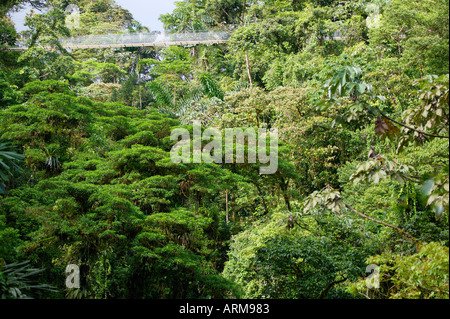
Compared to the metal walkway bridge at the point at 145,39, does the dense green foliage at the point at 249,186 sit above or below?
below

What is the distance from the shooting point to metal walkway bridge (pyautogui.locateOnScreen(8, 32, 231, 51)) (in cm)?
1590

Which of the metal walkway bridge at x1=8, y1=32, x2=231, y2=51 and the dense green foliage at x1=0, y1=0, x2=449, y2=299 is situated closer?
the dense green foliage at x1=0, y1=0, x2=449, y2=299

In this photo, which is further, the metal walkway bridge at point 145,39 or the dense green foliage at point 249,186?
the metal walkway bridge at point 145,39

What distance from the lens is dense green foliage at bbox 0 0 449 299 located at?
4.12 m

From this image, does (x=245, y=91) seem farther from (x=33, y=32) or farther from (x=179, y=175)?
(x=33, y=32)

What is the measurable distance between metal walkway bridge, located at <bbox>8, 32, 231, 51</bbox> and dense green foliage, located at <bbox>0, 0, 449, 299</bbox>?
328 cm

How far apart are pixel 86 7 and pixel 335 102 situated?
24.4 metres

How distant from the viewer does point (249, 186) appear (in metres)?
7.49

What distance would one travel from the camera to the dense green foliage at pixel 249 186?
4.12m

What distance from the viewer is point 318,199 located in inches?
157

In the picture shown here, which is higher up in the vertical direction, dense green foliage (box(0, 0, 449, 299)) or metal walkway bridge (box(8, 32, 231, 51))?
metal walkway bridge (box(8, 32, 231, 51))

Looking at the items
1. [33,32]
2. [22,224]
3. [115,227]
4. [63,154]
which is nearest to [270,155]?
[115,227]

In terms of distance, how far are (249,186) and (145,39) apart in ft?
35.5

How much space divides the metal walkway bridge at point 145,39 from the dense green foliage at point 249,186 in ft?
10.8
